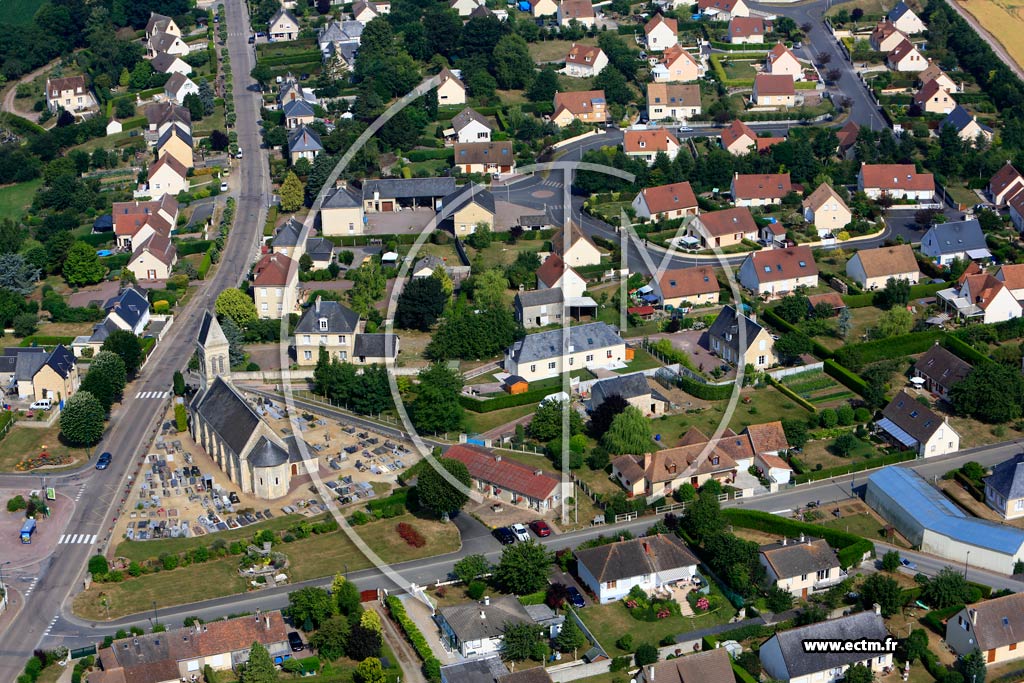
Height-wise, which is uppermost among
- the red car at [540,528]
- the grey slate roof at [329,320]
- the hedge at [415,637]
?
the grey slate roof at [329,320]

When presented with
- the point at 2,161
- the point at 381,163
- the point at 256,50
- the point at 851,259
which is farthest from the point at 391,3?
the point at 851,259

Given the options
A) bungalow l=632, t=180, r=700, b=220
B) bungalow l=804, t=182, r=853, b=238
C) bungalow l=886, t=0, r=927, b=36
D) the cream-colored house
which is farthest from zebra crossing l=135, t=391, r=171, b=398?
bungalow l=886, t=0, r=927, b=36

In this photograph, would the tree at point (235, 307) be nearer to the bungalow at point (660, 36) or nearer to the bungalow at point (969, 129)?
the bungalow at point (969, 129)

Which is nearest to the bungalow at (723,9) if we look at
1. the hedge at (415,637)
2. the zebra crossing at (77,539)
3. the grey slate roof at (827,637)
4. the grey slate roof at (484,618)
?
the zebra crossing at (77,539)

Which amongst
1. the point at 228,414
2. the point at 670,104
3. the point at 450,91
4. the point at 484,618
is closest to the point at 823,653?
the point at 484,618

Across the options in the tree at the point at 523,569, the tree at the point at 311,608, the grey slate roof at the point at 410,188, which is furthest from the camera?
the grey slate roof at the point at 410,188

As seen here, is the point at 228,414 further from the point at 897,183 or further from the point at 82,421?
the point at 897,183

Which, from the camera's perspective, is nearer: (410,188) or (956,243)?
(956,243)
